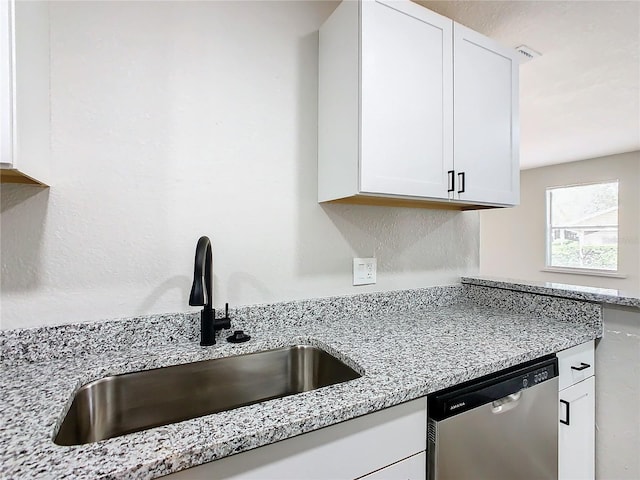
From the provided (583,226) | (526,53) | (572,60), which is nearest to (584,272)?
(583,226)

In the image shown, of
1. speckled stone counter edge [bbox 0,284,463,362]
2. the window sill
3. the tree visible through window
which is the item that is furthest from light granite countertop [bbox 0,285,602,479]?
the tree visible through window

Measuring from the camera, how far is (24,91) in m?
0.76

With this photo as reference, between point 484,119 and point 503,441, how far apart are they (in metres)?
1.23

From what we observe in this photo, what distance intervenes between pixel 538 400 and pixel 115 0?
194cm

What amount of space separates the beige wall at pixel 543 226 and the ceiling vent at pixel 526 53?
347 cm

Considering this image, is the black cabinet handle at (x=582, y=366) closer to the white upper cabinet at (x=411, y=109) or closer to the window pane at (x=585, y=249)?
the white upper cabinet at (x=411, y=109)

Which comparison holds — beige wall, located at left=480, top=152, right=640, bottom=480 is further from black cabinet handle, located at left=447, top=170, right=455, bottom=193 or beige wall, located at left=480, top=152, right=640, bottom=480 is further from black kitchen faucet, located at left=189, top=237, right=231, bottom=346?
black kitchen faucet, located at left=189, top=237, right=231, bottom=346

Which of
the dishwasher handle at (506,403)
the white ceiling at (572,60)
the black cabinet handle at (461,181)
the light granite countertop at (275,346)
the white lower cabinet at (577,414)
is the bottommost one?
the white lower cabinet at (577,414)

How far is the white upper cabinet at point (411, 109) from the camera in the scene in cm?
115

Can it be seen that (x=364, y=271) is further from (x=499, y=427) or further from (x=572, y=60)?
(x=572, y=60)

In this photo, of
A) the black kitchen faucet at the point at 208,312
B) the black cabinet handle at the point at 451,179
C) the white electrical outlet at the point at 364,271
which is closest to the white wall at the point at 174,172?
the white electrical outlet at the point at 364,271

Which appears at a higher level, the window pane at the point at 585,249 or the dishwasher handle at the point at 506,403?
the window pane at the point at 585,249

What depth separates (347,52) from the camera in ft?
3.94

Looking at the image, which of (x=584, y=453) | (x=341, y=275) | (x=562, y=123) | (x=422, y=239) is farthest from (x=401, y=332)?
(x=562, y=123)
